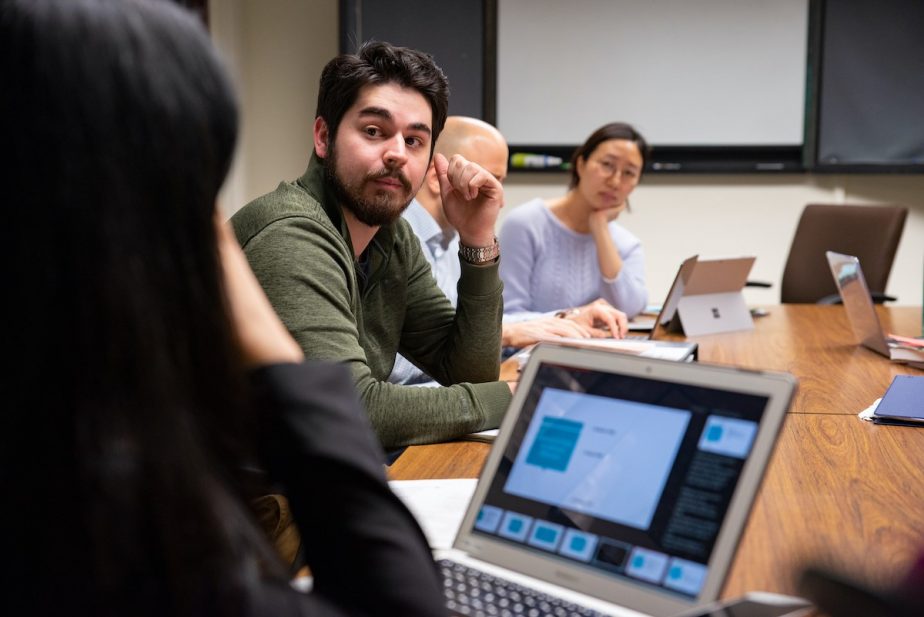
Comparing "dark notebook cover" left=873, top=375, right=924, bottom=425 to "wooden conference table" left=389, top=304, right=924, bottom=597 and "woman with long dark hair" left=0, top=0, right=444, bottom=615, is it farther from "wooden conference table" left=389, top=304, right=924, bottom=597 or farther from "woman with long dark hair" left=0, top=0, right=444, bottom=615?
"woman with long dark hair" left=0, top=0, right=444, bottom=615

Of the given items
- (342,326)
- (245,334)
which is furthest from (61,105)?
(342,326)

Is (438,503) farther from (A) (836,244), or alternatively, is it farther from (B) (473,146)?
(A) (836,244)

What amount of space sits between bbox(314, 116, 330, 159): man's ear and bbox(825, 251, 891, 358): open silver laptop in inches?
49.7

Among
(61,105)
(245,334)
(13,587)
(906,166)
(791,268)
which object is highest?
(61,105)

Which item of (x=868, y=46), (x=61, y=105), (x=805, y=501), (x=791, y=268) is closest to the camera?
(x=61, y=105)

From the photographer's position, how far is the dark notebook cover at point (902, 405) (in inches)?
62.5

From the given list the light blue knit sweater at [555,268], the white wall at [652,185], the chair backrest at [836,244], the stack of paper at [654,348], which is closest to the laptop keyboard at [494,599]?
the stack of paper at [654,348]

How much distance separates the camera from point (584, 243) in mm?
3373

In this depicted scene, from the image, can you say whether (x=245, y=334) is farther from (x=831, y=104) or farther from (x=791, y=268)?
(x=831, y=104)

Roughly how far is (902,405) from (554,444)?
3.25 feet

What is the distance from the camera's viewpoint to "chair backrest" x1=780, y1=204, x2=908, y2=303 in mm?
4027

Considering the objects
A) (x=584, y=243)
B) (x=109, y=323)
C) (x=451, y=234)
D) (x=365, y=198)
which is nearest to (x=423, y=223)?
(x=451, y=234)

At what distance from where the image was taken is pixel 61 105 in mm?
542

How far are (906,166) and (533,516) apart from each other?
14.7 ft
